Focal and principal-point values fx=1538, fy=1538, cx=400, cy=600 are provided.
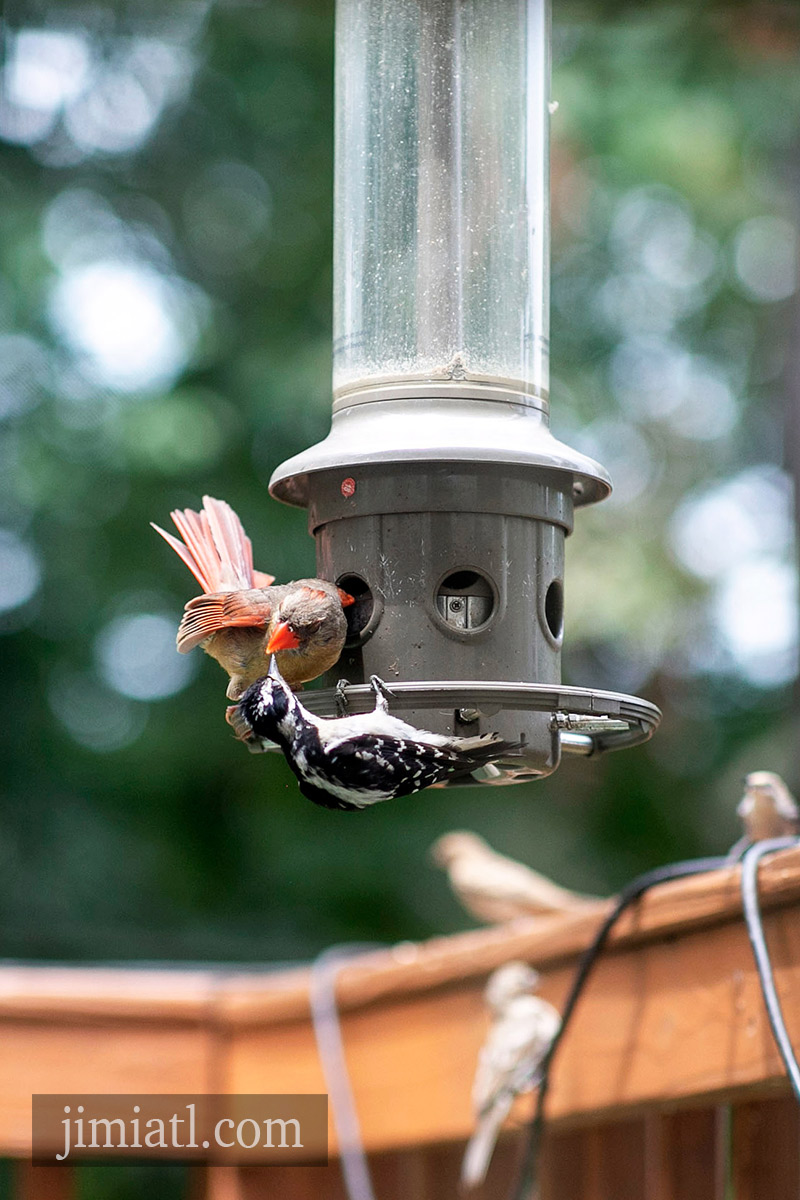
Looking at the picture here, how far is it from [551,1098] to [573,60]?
5831 mm

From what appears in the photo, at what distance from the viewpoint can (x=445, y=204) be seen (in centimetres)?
254

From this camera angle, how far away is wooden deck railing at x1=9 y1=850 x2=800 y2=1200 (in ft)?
7.50

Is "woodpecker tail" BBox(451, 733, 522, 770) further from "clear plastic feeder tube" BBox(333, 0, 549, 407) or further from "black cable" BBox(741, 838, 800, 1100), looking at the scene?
"clear plastic feeder tube" BBox(333, 0, 549, 407)

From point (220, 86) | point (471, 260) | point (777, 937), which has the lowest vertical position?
point (777, 937)

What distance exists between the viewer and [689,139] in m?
7.40

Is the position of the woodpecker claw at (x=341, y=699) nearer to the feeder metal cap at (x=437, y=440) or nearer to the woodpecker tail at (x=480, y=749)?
the woodpecker tail at (x=480, y=749)

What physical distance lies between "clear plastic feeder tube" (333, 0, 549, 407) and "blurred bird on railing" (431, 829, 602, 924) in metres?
1.16

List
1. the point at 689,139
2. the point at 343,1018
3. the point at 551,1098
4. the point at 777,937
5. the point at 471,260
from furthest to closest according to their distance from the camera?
1. the point at 689,139
2. the point at 343,1018
3. the point at 551,1098
4. the point at 471,260
5. the point at 777,937

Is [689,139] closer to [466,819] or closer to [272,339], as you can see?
[272,339]

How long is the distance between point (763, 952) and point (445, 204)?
1292 millimetres

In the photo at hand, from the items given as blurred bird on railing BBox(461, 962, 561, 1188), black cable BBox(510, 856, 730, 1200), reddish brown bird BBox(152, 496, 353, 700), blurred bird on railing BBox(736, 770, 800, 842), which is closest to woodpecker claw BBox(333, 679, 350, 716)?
reddish brown bird BBox(152, 496, 353, 700)

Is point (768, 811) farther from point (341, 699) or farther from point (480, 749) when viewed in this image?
point (341, 699)

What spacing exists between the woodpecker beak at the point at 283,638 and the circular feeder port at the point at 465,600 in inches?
9.4

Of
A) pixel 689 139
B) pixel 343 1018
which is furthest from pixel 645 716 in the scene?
pixel 689 139
